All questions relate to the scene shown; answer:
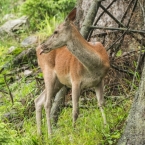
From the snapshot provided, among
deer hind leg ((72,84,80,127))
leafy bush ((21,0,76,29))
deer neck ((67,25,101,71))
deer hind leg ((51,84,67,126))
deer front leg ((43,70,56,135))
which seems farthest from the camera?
leafy bush ((21,0,76,29))

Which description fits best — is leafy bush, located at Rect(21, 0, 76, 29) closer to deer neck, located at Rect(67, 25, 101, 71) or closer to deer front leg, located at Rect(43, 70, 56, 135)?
deer front leg, located at Rect(43, 70, 56, 135)

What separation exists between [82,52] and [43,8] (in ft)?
23.4

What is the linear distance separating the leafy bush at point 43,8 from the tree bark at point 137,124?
7913 millimetres

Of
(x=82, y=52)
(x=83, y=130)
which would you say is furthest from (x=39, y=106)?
(x=82, y=52)

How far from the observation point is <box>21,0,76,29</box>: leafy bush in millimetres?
13367

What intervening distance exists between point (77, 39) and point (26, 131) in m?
1.50

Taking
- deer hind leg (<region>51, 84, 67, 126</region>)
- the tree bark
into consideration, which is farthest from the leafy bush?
the tree bark

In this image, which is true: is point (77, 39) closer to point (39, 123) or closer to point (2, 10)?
point (39, 123)

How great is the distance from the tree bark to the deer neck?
119 cm

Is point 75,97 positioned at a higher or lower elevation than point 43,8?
lower

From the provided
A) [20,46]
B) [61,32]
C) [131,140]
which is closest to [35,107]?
[61,32]

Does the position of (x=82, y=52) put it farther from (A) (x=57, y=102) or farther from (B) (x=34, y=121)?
(B) (x=34, y=121)

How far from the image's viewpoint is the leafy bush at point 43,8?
43.9 feet

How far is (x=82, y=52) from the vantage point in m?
6.67
